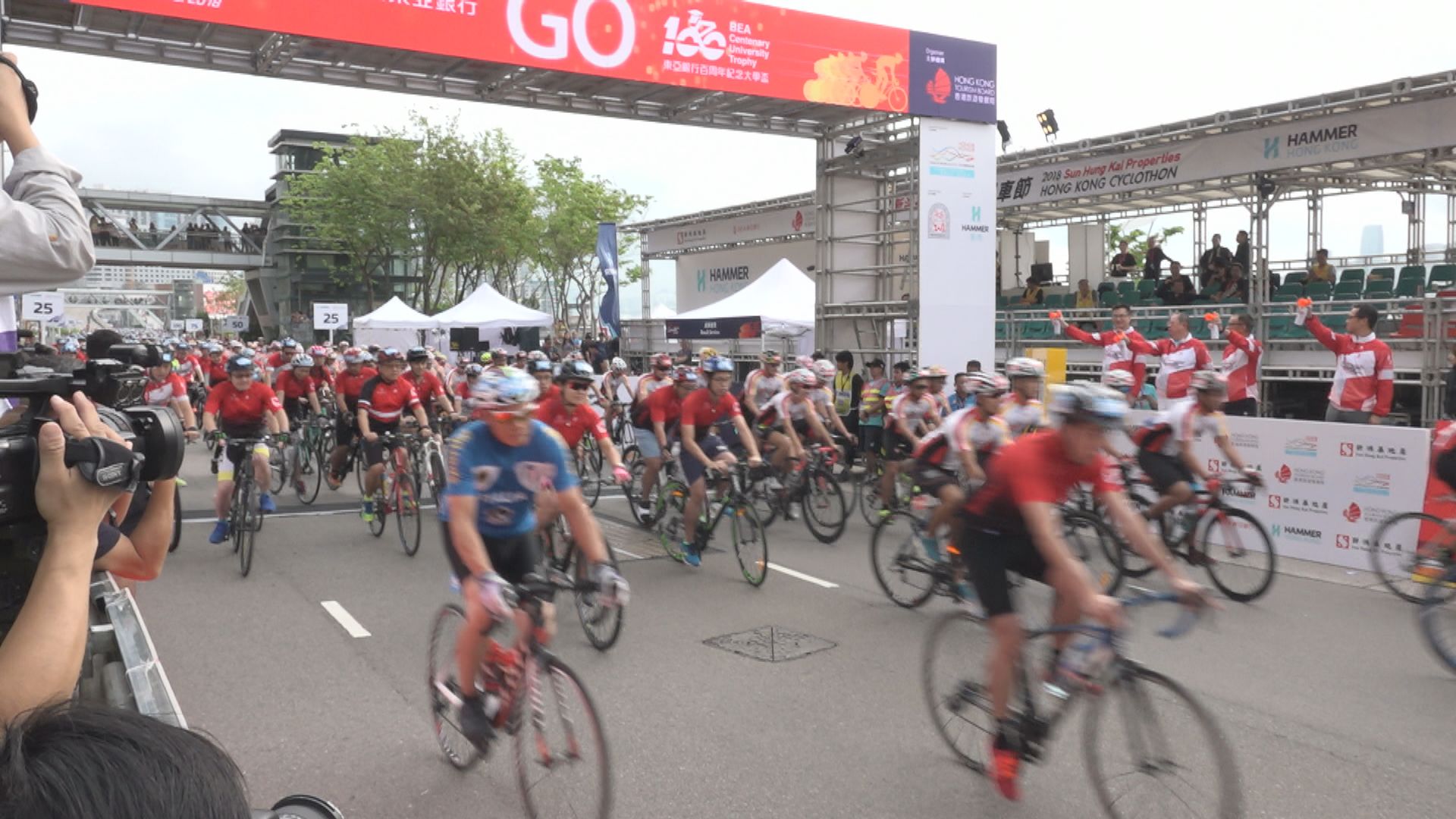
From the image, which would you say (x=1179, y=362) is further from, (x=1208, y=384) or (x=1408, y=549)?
(x=1408, y=549)

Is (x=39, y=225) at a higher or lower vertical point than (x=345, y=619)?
higher

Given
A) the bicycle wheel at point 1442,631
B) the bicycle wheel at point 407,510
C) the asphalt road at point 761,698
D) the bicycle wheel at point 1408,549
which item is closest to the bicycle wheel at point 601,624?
the asphalt road at point 761,698

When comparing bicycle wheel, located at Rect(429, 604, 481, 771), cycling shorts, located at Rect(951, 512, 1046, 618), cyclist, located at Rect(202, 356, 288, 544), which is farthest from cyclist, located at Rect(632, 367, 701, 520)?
cycling shorts, located at Rect(951, 512, 1046, 618)

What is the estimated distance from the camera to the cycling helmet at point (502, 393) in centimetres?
512

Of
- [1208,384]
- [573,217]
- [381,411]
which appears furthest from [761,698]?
[573,217]

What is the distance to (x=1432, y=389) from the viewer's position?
13.2m

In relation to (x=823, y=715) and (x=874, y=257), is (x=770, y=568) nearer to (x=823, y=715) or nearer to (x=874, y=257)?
(x=823, y=715)

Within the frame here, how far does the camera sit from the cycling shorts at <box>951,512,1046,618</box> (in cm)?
478

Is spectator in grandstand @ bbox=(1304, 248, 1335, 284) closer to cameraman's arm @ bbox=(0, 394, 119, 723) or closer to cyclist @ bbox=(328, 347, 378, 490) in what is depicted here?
cyclist @ bbox=(328, 347, 378, 490)

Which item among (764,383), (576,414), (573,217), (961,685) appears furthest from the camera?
(573,217)

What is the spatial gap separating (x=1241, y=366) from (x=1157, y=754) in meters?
11.1

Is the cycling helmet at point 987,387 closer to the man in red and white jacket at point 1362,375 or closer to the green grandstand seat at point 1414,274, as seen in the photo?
the man in red and white jacket at point 1362,375

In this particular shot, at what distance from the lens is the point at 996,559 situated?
4859 millimetres

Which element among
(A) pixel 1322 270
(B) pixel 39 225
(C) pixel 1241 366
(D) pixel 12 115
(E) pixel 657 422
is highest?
(A) pixel 1322 270
